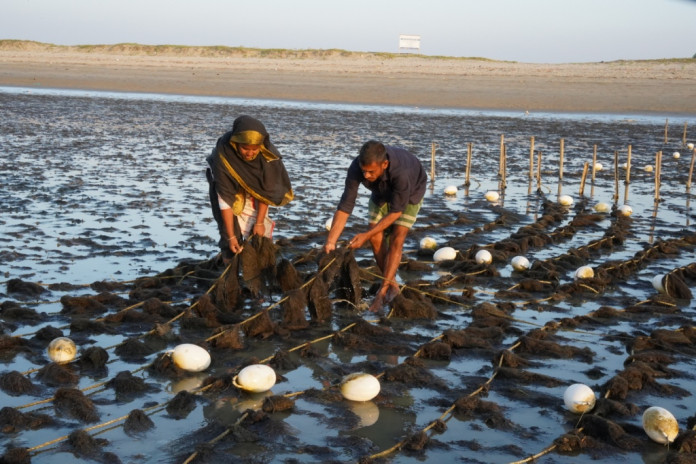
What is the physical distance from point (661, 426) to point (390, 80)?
38.6 metres

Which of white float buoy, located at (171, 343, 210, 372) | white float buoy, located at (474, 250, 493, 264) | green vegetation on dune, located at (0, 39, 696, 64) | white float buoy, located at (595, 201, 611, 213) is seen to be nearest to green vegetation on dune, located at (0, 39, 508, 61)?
green vegetation on dune, located at (0, 39, 696, 64)

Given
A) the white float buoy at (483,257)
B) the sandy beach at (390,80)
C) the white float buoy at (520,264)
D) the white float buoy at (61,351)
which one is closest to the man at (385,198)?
the white float buoy at (483,257)

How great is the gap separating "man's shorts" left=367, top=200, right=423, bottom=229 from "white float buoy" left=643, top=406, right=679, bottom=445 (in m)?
3.34

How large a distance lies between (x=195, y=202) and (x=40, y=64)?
4593 cm

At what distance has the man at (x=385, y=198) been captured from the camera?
24.3 ft

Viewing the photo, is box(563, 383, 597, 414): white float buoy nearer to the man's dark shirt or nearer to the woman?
the man's dark shirt

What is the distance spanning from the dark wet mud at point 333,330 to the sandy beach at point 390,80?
67.2 ft

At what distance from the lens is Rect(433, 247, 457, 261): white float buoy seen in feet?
32.2

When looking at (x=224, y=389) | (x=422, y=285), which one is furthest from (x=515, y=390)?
(x=422, y=285)

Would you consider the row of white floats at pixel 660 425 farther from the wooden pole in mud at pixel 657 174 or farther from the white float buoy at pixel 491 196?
the wooden pole in mud at pixel 657 174

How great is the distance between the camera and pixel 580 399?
5531 millimetres

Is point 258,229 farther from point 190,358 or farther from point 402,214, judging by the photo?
point 190,358

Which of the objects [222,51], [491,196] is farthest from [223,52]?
[491,196]

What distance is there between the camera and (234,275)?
7793 mm
